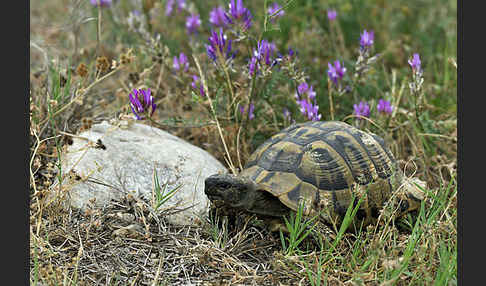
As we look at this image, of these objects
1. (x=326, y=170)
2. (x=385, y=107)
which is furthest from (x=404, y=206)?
(x=385, y=107)

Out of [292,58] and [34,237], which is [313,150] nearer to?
[292,58]

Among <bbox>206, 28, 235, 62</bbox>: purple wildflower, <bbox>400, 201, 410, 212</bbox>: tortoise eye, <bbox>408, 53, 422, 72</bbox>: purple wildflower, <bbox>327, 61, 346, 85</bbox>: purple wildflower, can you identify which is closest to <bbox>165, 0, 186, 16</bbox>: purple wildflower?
<bbox>206, 28, 235, 62</bbox>: purple wildflower

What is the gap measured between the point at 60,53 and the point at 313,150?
296cm

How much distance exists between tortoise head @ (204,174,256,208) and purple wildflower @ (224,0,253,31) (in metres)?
1.13

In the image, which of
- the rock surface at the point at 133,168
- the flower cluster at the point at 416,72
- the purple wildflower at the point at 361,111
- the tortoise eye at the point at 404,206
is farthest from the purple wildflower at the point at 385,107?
the rock surface at the point at 133,168

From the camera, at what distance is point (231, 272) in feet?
8.39

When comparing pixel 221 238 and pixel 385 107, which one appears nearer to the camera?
pixel 221 238

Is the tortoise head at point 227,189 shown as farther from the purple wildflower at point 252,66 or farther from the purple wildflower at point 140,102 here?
the purple wildflower at point 252,66

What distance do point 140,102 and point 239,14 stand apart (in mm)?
884

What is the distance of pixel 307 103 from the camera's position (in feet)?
12.1

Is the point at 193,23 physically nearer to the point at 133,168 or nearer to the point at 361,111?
the point at 361,111

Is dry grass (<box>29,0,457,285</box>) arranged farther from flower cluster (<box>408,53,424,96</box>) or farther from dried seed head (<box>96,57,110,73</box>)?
flower cluster (<box>408,53,424,96</box>)

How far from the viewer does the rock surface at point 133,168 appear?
2977 millimetres

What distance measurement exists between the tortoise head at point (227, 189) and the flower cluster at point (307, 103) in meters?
1.01
